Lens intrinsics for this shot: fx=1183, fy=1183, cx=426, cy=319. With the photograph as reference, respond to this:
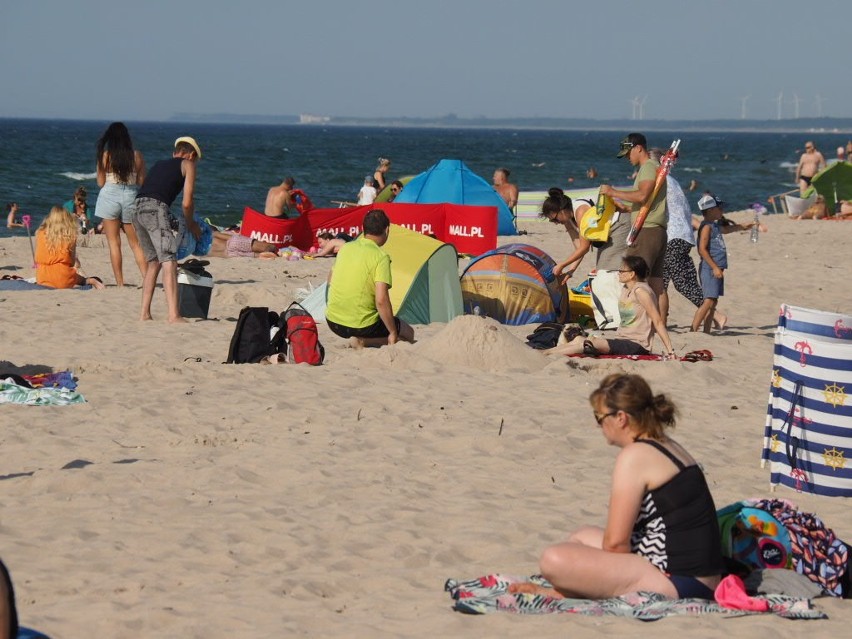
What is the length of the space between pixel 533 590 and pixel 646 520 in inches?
19.2

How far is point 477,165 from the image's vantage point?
6419 cm

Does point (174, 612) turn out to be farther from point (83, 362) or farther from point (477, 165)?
point (477, 165)

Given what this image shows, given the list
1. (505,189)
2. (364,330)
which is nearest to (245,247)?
(505,189)

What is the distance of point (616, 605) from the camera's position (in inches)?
162

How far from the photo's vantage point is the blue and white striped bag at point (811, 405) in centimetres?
569

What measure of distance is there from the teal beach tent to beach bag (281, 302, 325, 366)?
31.3ft

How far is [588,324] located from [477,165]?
54.4 meters

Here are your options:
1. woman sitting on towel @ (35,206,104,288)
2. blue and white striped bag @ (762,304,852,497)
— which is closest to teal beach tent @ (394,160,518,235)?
woman sitting on towel @ (35,206,104,288)

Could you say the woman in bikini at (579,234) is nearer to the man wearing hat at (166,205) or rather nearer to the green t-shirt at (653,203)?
the green t-shirt at (653,203)

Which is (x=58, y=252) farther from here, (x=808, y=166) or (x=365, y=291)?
(x=808, y=166)

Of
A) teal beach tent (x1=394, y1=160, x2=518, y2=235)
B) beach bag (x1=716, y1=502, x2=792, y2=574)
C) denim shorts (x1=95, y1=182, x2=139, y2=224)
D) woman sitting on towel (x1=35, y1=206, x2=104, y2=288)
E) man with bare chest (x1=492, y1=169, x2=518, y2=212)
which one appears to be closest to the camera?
beach bag (x1=716, y1=502, x2=792, y2=574)

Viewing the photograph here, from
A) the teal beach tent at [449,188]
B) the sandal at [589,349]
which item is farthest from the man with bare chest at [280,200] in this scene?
the sandal at [589,349]

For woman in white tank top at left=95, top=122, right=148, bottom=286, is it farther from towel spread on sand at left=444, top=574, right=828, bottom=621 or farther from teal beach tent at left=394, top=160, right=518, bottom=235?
teal beach tent at left=394, top=160, right=518, bottom=235

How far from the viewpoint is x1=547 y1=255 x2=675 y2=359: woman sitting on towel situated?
8.71 meters
